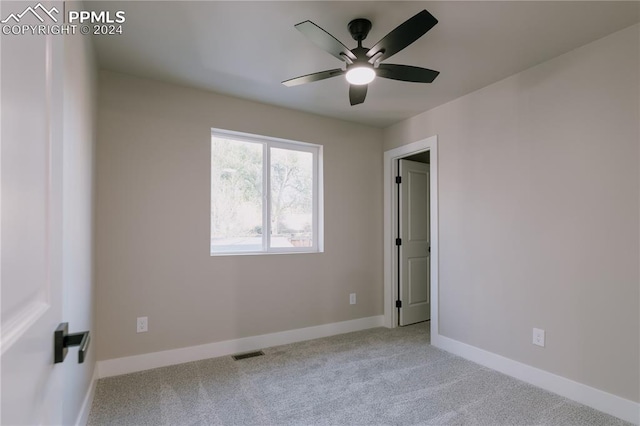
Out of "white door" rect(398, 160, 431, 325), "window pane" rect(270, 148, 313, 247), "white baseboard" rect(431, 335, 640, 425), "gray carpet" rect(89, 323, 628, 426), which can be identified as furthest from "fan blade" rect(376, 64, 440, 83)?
"white baseboard" rect(431, 335, 640, 425)

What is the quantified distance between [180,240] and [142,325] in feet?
2.50

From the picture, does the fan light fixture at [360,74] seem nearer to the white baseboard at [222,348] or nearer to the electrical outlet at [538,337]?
the electrical outlet at [538,337]

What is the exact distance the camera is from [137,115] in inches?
113

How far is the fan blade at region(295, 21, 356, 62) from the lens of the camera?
1744mm

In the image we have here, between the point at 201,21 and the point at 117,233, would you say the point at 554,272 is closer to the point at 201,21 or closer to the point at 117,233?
the point at 201,21

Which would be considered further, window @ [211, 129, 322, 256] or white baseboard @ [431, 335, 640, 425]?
window @ [211, 129, 322, 256]

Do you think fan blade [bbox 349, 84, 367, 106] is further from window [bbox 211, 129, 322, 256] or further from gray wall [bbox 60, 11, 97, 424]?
gray wall [bbox 60, 11, 97, 424]

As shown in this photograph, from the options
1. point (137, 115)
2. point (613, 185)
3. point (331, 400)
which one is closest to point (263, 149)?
point (137, 115)

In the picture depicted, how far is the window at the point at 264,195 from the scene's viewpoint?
3338 mm

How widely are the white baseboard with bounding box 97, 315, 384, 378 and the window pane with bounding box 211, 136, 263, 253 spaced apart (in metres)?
0.89

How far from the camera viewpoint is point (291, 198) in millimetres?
3752

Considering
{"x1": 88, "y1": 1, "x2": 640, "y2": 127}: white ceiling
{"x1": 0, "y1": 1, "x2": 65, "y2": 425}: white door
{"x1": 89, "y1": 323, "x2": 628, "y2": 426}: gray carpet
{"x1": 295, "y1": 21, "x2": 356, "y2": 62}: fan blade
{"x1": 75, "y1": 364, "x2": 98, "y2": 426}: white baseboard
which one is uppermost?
{"x1": 88, "y1": 1, "x2": 640, "y2": 127}: white ceiling

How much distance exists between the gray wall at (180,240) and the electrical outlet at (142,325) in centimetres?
4

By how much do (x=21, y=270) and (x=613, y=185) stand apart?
2.93 m
